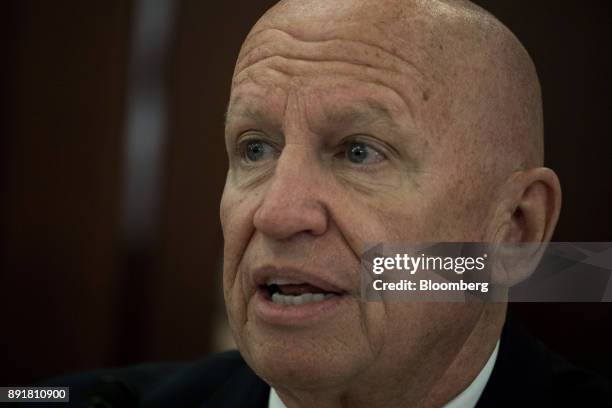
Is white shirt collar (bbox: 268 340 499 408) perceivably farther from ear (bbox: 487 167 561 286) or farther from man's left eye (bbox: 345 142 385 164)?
man's left eye (bbox: 345 142 385 164)

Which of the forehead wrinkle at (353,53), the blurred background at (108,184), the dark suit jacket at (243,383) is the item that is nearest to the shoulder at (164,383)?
the dark suit jacket at (243,383)

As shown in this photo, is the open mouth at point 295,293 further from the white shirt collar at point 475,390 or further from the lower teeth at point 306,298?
the white shirt collar at point 475,390

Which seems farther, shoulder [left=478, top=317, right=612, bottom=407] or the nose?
shoulder [left=478, top=317, right=612, bottom=407]

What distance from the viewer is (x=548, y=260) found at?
1.34 metres

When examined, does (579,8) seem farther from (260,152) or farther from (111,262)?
(111,262)

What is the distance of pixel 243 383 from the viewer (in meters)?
1.59

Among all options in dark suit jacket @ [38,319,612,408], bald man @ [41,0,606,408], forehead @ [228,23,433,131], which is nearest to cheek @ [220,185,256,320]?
bald man @ [41,0,606,408]

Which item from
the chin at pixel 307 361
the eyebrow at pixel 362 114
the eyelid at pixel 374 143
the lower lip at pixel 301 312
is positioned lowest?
the chin at pixel 307 361

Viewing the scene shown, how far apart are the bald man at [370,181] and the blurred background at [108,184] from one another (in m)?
0.53

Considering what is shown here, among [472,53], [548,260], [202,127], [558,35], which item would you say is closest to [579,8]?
[558,35]

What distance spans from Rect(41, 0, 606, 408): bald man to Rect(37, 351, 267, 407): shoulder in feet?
1.02

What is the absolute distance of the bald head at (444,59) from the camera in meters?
1.25

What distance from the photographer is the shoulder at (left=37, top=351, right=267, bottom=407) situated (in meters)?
1.59

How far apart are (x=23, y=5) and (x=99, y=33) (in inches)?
10.3
